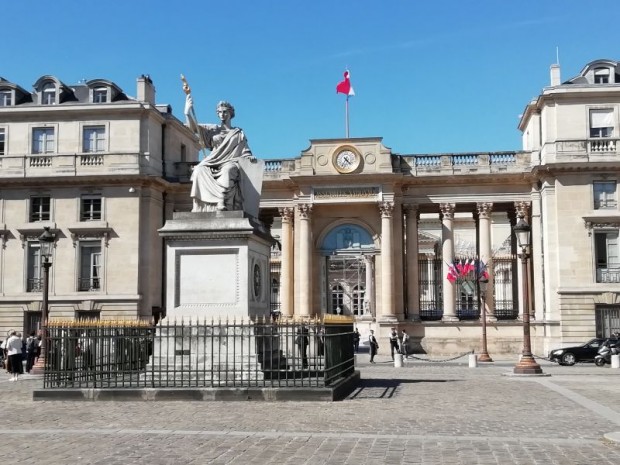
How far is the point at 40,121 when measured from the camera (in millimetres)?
45156

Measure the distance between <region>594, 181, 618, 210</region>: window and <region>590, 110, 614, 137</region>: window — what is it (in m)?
2.49

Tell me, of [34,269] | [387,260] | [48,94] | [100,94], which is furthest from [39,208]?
[387,260]

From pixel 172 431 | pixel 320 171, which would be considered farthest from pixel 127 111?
pixel 172 431

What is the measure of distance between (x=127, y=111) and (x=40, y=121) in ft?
16.3

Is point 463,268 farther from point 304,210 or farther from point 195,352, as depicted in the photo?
point 195,352

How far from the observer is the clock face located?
44938mm

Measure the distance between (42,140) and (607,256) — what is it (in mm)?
30732

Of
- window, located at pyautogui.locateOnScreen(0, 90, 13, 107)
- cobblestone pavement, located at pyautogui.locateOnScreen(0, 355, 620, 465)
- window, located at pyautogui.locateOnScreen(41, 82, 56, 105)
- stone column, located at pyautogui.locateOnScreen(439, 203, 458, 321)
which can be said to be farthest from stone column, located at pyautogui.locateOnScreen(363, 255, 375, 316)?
cobblestone pavement, located at pyautogui.locateOnScreen(0, 355, 620, 465)

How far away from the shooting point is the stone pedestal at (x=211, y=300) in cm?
1591

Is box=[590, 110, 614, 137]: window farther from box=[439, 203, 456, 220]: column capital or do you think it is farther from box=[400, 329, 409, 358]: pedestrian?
box=[400, 329, 409, 358]: pedestrian

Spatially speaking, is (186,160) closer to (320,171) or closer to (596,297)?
(320,171)

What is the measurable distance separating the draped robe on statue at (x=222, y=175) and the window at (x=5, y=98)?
32.4 meters

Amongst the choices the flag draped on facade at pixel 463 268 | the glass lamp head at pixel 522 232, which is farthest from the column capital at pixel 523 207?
the glass lamp head at pixel 522 232

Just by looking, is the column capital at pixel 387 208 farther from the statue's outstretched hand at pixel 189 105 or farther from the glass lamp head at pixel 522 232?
the statue's outstretched hand at pixel 189 105
